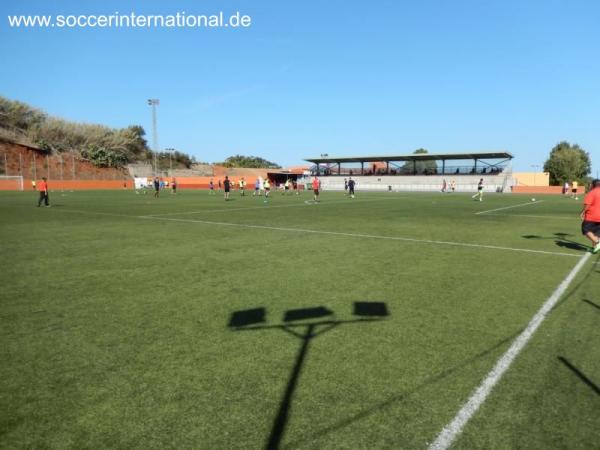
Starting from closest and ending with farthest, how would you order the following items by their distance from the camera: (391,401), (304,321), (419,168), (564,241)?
(391,401) → (304,321) → (564,241) → (419,168)

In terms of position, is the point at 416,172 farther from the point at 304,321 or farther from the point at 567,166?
the point at 304,321

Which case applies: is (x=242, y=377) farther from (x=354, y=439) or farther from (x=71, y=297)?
(x=71, y=297)

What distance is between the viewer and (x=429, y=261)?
8367 millimetres

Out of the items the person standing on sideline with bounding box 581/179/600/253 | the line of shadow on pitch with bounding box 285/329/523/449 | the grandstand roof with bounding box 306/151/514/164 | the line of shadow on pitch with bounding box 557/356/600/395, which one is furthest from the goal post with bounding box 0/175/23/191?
the line of shadow on pitch with bounding box 557/356/600/395

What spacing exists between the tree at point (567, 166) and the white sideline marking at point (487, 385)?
9654 cm

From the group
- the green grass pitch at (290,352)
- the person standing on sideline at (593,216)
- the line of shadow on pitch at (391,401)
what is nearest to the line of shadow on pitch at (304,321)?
the green grass pitch at (290,352)

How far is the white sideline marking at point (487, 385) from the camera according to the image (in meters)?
2.71

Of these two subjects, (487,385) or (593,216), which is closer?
(487,385)

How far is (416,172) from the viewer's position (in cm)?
6962

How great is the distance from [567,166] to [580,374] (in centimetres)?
10154

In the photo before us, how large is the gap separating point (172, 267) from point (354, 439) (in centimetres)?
593

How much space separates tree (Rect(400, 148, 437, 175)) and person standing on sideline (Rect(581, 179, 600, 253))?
202 feet

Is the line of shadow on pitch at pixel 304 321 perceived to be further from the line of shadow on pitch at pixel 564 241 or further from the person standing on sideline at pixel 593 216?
the line of shadow on pitch at pixel 564 241

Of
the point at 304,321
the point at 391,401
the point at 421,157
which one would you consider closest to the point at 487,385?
the point at 391,401
